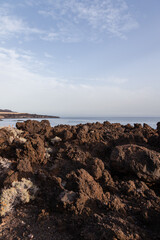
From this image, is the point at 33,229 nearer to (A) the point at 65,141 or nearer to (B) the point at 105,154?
(B) the point at 105,154

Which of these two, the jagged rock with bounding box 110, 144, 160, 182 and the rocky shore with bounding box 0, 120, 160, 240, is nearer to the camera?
the rocky shore with bounding box 0, 120, 160, 240

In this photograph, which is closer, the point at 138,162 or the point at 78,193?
the point at 78,193

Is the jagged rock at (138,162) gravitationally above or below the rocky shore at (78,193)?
above

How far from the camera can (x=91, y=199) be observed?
3.90 meters

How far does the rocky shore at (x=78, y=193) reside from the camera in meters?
3.30

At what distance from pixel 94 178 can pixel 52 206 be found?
1395 millimetres

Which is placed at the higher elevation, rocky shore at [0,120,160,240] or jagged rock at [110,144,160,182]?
jagged rock at [110,144,160,182]

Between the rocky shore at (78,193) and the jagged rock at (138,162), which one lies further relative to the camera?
the jagged rock at (138,162)

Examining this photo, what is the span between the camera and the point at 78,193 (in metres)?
3.91

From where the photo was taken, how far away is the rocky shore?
10.8 ft

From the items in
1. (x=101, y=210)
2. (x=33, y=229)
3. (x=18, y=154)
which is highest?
(x=18, y=154)

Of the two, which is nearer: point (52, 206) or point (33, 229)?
point (33, 229)

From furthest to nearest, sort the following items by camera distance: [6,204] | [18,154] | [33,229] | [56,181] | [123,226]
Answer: [18,154] < [56,181] < [6,204] < [33,229] < [123,226]

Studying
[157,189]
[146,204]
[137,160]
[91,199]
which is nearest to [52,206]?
[91,199]
